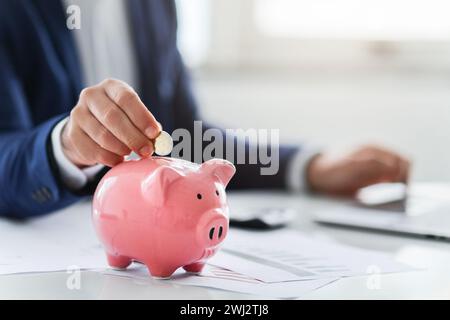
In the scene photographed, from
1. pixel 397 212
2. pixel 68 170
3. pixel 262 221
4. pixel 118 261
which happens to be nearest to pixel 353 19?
pixel 397 212

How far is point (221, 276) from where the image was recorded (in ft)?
1.51

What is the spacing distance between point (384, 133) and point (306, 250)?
2.65 feet

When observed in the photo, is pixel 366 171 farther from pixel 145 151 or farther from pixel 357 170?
pixel 145 151

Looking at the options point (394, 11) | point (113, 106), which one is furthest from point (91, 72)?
point (394, 11)

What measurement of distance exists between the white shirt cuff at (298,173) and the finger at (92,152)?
1.59ft

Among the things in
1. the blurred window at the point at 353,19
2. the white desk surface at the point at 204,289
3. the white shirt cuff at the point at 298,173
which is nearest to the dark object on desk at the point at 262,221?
the white desk surface at the point at 204,289

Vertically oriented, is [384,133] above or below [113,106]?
below

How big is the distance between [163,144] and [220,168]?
0.15 feet

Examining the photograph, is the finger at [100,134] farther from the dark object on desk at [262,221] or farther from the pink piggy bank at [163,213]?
the dark object on desk at [262,221]

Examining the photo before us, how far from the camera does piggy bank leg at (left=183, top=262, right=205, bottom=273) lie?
1.51 ft

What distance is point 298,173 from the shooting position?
939 mm

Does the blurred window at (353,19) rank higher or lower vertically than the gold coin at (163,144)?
higher

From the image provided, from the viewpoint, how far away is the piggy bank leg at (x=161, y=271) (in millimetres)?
447

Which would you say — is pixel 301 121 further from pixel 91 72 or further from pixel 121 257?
pixel 121 257
